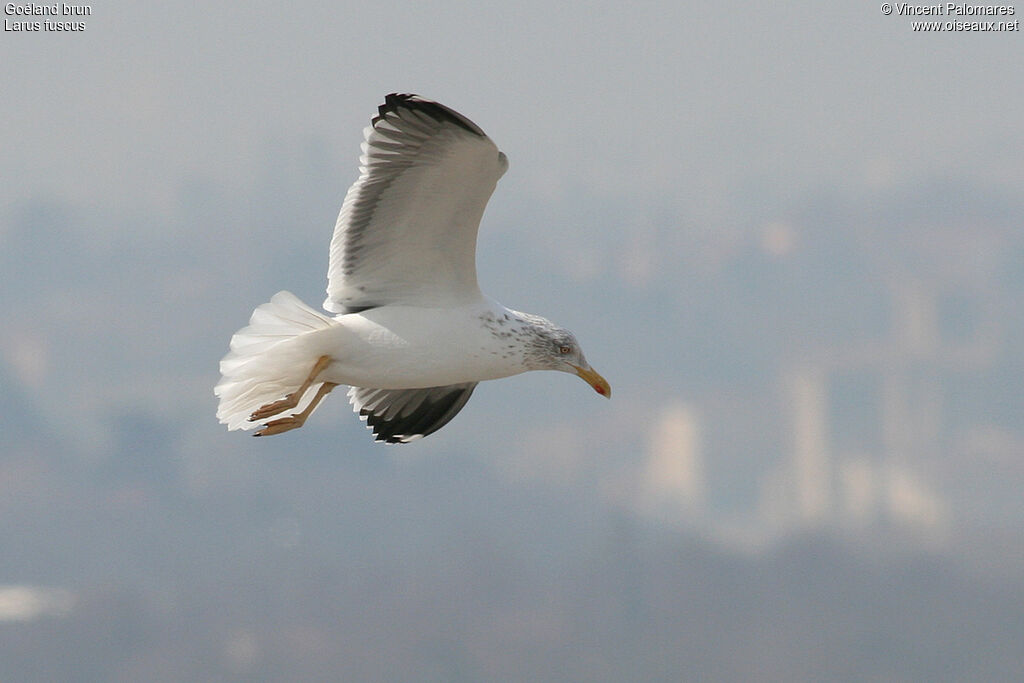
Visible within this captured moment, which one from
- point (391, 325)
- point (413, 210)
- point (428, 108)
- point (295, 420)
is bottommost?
point (295, 420)

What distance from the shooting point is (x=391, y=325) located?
834cm

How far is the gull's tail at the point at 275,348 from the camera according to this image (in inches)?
327

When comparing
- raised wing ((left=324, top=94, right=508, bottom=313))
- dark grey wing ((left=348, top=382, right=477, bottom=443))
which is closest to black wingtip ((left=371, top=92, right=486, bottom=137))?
raised wing ((left=324, top=94, right=508, bottom=313))

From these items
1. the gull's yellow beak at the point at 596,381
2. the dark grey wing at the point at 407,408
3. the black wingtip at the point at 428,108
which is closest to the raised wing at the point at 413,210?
the black wingtip at the point at 428,108

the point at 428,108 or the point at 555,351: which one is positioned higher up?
the point at 428,108

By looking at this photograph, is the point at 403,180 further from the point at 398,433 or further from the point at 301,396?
the point at 398,433

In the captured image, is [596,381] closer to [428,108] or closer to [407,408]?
[407,408]

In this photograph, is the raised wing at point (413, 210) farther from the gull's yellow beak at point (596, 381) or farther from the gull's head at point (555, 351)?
the gull's yellow beak at point (596, 381)

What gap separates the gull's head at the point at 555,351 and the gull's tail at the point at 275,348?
1119 mm

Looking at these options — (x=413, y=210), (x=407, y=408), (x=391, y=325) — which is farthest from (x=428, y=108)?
(x=407, y=408)

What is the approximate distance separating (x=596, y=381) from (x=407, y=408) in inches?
52.9

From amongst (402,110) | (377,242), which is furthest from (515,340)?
(402,110)

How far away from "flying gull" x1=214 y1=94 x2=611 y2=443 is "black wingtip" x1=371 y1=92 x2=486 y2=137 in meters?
0.43

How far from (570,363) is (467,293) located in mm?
706
